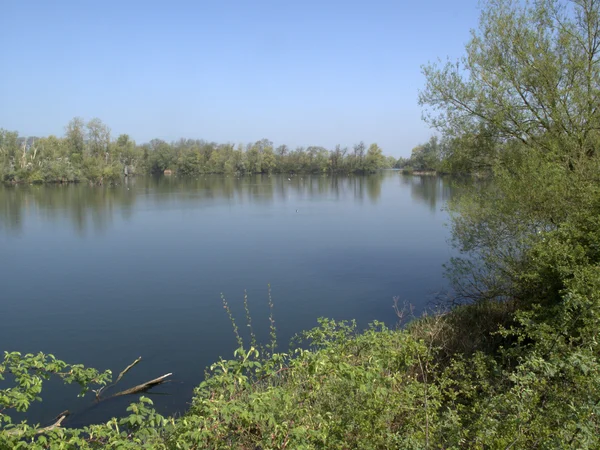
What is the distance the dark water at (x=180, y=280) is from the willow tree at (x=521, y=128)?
12.5 ft

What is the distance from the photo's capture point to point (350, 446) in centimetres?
411

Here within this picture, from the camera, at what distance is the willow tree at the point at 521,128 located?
30.1 ft

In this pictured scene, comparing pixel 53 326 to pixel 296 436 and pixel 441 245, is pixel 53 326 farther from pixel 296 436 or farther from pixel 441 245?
pixel 441 245

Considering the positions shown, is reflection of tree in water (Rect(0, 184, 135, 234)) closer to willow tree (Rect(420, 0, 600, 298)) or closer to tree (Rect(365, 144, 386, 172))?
willow tree (Rect(420, 0, 600, 298))

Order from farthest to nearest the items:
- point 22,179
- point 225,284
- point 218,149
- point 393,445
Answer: point 218,149, point 22,179, point 225,284, point 393,445

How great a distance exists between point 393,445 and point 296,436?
36.8 inches

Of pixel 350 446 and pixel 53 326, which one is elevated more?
pixel 350 446

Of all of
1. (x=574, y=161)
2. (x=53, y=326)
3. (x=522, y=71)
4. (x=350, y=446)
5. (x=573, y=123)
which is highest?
(x=522, y=71)

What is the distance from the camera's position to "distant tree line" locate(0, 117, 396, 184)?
60219 millimetres

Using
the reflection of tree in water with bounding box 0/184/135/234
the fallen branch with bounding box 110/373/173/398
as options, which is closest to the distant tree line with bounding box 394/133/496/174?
the fallen branch with bounding box 110/373/173/398

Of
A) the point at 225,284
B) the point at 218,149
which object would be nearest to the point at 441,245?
the point at 225,284

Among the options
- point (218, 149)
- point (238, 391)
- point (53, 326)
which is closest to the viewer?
point (238, 391)

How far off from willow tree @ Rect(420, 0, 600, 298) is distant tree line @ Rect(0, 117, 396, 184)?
191 ft

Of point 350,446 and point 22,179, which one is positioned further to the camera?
point 22,179
